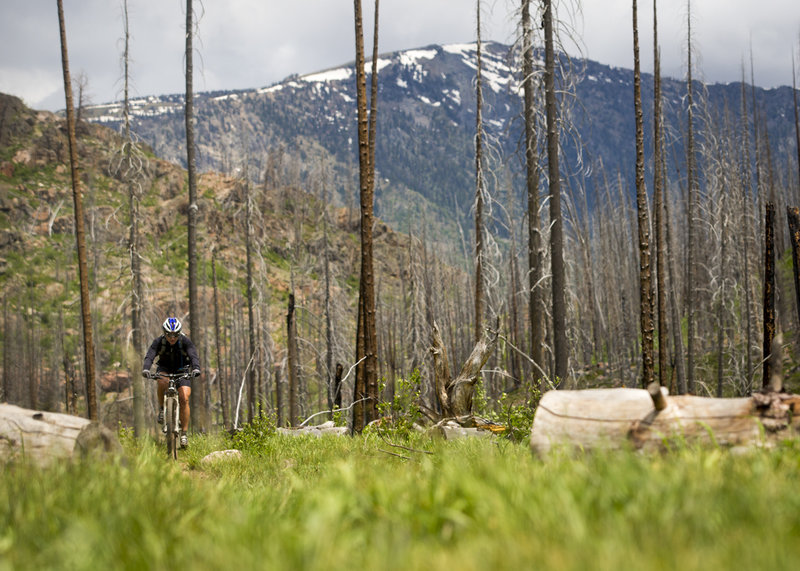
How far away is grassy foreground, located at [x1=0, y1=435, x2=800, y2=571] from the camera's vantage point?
2113 millimetres

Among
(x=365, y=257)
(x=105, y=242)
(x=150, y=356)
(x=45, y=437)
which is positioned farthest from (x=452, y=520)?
(x=105, y=242)

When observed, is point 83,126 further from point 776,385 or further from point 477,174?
point 776,385

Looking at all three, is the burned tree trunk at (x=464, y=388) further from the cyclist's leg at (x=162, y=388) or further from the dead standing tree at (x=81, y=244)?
the dead standing tree at (x=81, y=244)

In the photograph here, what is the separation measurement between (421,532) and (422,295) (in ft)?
105

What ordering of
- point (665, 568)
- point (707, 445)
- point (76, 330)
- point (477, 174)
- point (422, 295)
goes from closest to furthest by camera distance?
point (665, 568), point (707, 445), point (477, 174), point (422, 295), point (76, 330)

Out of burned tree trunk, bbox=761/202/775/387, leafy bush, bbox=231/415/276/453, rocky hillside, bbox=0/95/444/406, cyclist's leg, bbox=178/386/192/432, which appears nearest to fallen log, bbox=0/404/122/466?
cyclist's leg, bbox=178/386/192/432

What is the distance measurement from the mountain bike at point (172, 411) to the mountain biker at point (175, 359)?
0.07 metres

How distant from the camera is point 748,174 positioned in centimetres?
2844

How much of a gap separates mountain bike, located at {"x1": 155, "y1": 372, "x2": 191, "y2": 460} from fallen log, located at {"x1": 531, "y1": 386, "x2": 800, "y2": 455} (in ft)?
21.9

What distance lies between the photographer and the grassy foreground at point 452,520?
2113 mm

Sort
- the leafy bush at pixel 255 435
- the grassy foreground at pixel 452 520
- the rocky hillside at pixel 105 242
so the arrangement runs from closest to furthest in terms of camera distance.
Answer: the grassy foreground at pixel 452 520 < the leafy bush at pixel 255 435 < the rocky hillside at pixel 105 242

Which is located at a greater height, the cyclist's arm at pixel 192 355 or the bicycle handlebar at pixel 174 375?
the cyclist's arm at pixel 192 355

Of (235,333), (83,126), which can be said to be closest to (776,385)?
(235,333)

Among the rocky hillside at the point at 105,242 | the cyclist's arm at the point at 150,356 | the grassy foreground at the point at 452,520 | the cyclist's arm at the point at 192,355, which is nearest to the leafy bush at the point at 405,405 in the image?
the cyclist's arm at the point at 192,355
